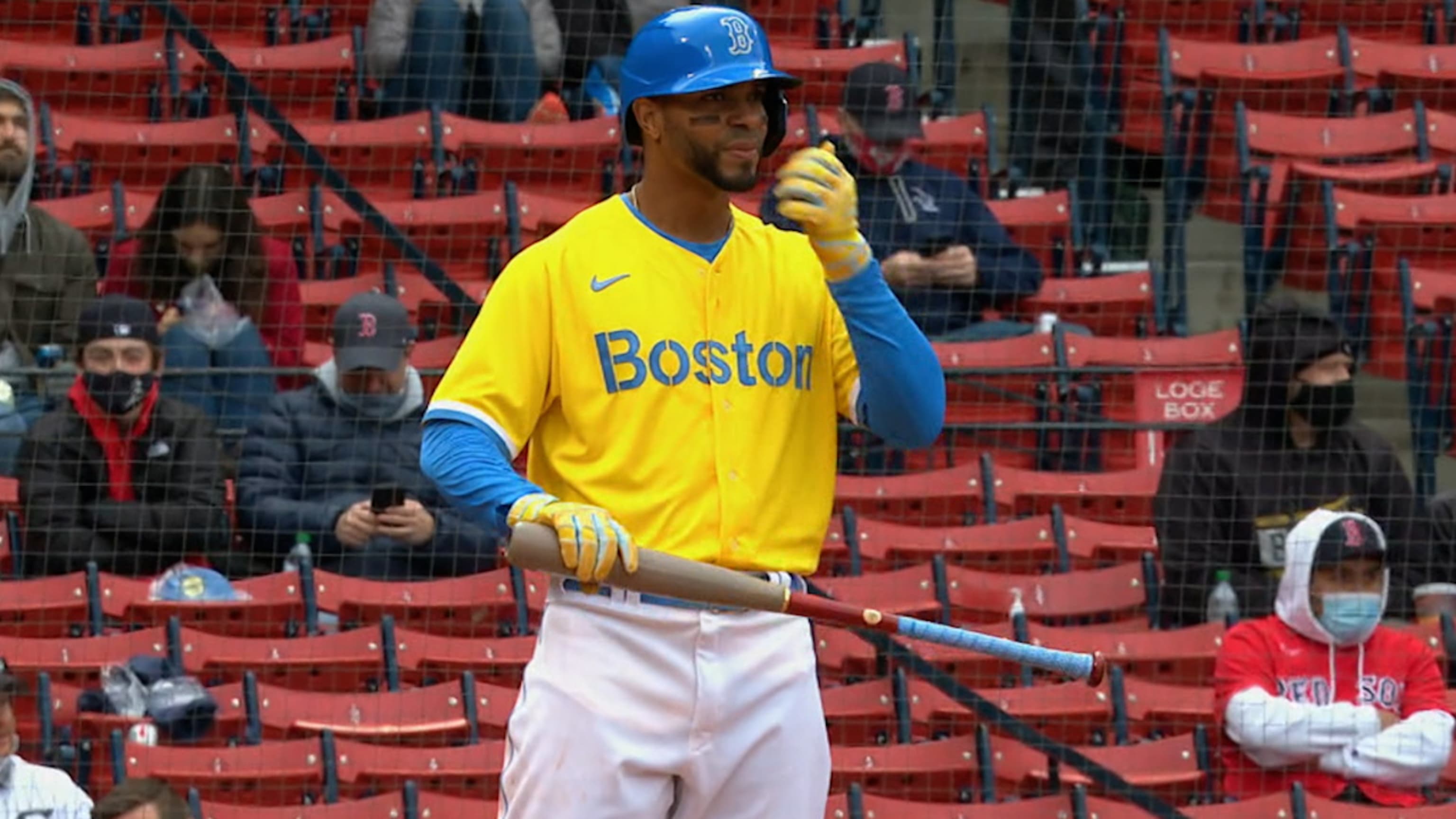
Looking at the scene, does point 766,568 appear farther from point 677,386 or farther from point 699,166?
point 699,166

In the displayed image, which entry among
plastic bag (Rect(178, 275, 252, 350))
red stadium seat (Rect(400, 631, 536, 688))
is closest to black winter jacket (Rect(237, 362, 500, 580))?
red stadium seat (Rect(400, 631, 536, 688))

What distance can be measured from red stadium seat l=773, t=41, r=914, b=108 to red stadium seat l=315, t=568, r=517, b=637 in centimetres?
228

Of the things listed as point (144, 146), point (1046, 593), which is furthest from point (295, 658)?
point (144, 146)

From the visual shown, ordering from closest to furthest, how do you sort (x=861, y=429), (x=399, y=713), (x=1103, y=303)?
1. (x=399, y=713)
2. (x=861, y=429)
3. (x=1103, y=303)

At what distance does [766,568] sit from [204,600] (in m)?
3.05

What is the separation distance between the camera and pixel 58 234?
23.1ft

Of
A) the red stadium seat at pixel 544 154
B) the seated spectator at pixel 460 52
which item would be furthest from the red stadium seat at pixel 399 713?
the seated spectator at pixel 460 52

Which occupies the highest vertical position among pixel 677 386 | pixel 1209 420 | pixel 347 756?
pixel 677 386

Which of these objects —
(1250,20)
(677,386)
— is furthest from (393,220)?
(677,386)

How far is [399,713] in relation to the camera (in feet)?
19.7

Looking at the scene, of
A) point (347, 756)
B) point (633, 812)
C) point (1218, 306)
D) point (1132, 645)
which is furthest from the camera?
point (1218, 306)

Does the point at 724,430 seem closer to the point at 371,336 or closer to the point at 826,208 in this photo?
the point at 826,208

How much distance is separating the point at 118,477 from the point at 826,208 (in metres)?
3.52

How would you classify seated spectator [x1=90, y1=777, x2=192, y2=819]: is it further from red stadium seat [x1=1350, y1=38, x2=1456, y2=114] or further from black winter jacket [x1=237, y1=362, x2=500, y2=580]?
red stadium seat [x1=1350, y1=38, x2=1456, y2=114]
